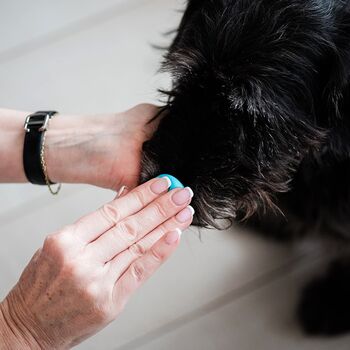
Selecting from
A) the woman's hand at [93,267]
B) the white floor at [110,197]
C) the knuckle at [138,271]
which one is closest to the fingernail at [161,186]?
the woman's hand at [93,267]

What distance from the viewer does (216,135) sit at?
97 centimetres

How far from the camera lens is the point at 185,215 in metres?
0.94

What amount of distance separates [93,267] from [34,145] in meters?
0.39

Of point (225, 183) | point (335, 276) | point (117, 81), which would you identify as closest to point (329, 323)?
point (335, 276)

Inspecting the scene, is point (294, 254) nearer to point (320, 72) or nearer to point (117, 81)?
point (320, 72)

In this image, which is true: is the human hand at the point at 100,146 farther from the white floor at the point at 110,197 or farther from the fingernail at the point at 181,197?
the white floor at the point at 110,197

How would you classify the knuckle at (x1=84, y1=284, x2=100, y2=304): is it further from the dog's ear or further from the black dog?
the dog's ear

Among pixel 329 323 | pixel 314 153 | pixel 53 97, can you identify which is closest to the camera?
pixel 314 153

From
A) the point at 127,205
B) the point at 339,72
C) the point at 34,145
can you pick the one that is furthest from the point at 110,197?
the point at 339,72

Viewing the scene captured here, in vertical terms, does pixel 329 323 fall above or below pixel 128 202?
below

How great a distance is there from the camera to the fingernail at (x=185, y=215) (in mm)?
939

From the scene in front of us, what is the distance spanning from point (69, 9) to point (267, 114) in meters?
1.17

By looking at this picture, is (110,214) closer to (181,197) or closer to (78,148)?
(181,197)

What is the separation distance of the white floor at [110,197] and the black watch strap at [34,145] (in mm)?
427
